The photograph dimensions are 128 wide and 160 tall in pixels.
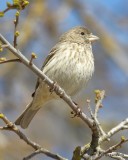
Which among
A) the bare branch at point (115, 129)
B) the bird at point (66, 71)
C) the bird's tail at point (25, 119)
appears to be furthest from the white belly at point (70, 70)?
the bare branch at point (115, 129)

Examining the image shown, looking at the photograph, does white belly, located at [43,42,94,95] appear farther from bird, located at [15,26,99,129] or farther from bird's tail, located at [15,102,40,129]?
bird's tail, located at [15,102,40,129]

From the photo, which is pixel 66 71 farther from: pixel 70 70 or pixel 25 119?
pixel 25 119

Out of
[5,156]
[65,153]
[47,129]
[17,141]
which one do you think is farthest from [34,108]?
[47,129]

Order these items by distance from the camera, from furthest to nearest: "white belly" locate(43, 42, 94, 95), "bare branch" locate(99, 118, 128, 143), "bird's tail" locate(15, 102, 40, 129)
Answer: "bird's tail" locate(15, 102, 40, 129) → "white belly" locate(43, 42, 94, 95) → "bare branch" locate(99, 118, 128, 143)

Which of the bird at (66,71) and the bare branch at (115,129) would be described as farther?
the bird at (66,71)

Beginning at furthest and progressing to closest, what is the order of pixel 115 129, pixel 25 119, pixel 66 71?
pixel 25 119 < pixel 66 71 < pixel 115 129

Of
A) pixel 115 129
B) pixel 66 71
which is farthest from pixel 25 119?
pixel 115 129

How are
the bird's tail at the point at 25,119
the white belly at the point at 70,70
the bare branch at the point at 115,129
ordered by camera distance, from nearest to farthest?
the bare branch at the point at 115,129 → the white belly at the point at 70,70 → the bird's tail at the point at 25,119

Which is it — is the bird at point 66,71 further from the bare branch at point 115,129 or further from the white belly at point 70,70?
the bare branch at point 115,129

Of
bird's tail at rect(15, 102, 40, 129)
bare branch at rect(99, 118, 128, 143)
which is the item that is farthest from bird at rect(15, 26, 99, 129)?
bare branch at rect(99, 118, 128, 143)
